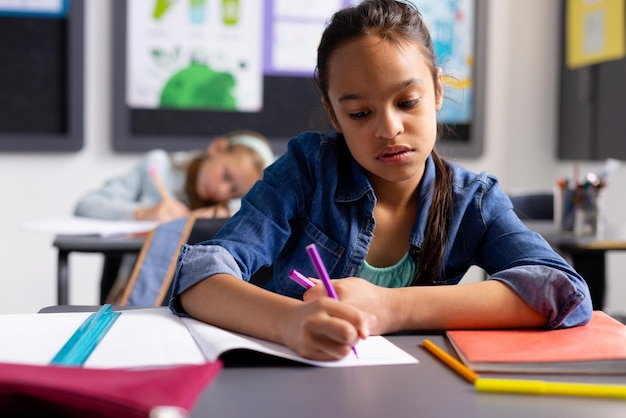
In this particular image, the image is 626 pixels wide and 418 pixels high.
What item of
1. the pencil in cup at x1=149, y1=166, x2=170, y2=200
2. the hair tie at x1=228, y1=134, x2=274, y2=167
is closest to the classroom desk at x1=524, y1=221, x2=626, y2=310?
the hair tie at x1=228, y1=134, x2=274, y2=167

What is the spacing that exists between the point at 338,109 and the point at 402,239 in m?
0.21

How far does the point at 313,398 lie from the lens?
0.61 metres

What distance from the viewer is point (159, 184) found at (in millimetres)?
2730

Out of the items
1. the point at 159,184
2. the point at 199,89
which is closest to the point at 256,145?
the point at 159,184

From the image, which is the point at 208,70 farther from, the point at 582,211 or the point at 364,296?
the point at 364,296

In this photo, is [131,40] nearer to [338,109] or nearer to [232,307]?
[338,109]

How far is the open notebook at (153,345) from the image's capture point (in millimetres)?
686

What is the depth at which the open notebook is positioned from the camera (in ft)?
2.25

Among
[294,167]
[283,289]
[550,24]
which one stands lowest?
[283,289]

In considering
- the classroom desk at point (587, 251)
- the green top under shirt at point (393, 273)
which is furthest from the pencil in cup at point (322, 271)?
the classroom desk at point (587, 251)

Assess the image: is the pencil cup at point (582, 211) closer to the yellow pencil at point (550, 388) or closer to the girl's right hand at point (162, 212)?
the girl's right hand at point (162, 212)

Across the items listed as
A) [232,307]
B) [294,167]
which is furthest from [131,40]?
[232,307]

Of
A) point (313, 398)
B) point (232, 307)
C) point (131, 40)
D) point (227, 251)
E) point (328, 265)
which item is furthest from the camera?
point (131, 40)

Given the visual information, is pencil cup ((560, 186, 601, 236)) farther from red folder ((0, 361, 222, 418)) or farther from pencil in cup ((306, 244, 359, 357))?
red folder ((0, 361, 222, 418))
